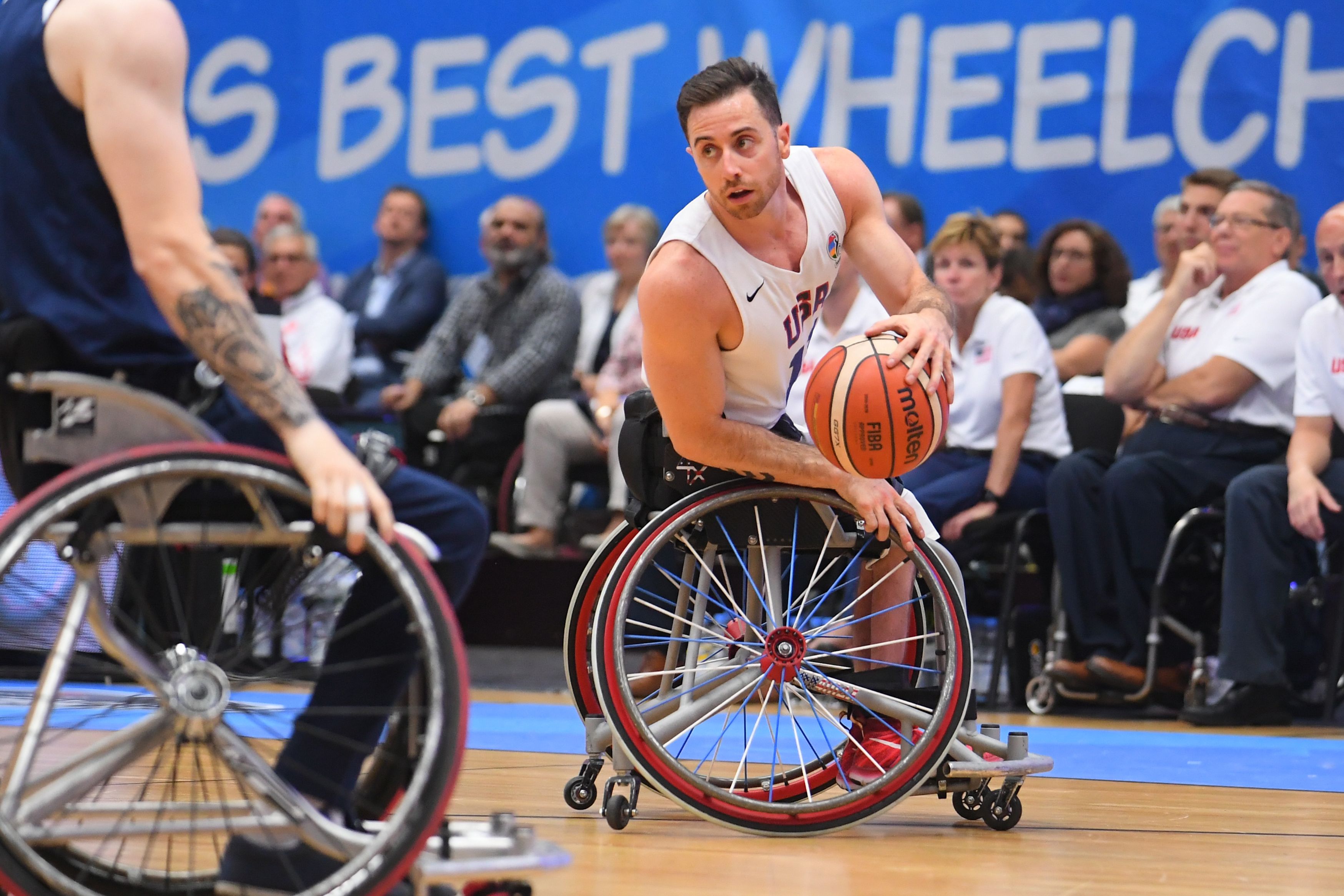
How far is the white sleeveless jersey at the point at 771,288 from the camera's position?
120 inches

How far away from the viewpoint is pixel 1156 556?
5.26 m

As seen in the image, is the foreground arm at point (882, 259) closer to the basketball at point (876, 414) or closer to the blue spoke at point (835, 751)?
the basketball at point (876, 414)

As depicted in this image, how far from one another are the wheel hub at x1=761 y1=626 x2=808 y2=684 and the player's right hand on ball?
0.25 metres

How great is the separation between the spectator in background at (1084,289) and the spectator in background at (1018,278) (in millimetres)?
177

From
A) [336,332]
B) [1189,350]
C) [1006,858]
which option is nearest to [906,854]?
[1006,858]

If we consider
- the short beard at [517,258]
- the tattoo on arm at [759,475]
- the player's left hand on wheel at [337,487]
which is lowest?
the player's left hand on wheel at [337,487]

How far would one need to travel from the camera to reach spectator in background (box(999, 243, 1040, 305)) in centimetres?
621

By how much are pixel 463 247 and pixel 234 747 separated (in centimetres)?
606

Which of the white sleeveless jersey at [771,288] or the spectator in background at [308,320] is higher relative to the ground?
the spectator in background at [308,320]

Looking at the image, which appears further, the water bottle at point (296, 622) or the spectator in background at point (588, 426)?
the spectator in background at point (588, 426)

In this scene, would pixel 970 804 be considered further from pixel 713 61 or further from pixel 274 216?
pixel 274 216

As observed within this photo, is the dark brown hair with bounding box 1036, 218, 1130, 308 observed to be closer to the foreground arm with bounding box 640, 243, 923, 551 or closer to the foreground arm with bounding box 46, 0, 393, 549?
the foreground arm with bounding box 640, 243, 923, 551

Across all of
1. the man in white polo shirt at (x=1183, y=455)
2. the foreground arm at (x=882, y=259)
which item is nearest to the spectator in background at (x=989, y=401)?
the man in white polo shirt at (x=1183, y=455)

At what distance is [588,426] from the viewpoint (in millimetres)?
6660
